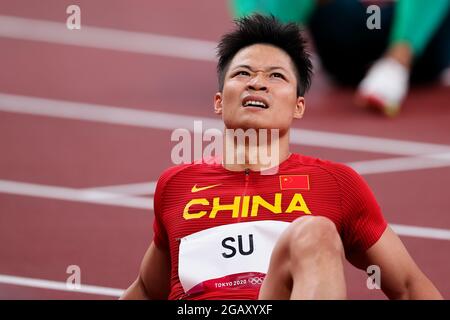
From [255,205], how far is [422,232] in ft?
6.91

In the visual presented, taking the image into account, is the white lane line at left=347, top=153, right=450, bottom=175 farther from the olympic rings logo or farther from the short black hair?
the olympic rings logo

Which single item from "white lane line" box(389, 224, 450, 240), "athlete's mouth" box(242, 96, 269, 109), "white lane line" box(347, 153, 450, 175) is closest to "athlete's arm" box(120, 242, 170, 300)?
"athlete's mouth" box(242, 96, 269, 109)

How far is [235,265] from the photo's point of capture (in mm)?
3654

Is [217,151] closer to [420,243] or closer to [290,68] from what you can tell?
[420,243]

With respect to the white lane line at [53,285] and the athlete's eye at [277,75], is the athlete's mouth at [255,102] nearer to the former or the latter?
the athlete's eye at [277,75]

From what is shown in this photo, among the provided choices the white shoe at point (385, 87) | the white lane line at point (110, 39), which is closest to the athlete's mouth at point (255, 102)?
the white shoe at point (385, 87)

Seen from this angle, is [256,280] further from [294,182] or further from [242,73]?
[242,73]

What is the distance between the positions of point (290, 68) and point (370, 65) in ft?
13.5

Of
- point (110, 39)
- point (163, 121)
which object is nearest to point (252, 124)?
point (163, 121)

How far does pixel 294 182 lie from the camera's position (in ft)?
12.5

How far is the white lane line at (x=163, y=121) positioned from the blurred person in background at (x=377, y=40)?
1.85ft

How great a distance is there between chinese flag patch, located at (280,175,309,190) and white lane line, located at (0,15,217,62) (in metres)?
4.73
